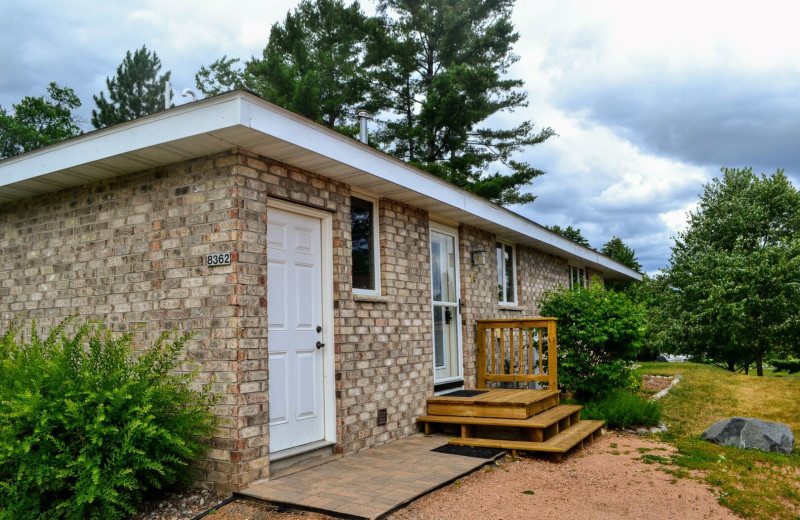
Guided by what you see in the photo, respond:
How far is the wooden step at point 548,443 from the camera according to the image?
5602 millimetres

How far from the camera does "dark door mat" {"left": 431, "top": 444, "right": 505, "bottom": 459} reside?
553 centimetres

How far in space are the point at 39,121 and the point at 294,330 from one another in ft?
91.1

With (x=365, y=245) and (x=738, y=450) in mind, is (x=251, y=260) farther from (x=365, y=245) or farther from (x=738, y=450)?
(x=738, y=450)

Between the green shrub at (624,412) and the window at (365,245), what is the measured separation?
11.6 feet

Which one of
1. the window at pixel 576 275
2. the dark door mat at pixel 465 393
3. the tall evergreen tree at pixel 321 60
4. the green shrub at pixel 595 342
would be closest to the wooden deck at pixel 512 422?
the dark door mat at pixel 465 393

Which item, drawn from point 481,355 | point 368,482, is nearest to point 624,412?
point 481,355

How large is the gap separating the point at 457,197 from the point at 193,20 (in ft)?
29.8

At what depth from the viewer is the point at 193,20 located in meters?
12.9

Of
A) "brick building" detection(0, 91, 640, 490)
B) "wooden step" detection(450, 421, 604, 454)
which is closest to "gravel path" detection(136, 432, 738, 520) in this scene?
"wooden step" detection(450, 421, 604, 454)

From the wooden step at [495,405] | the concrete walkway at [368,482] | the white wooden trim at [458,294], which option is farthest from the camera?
the white wooden trim at [458,294]

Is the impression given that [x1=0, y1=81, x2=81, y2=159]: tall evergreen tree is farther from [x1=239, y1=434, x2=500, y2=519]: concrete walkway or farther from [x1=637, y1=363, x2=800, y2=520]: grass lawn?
[x1=637, y1=363, x2=800, y2=520]: grass lawn

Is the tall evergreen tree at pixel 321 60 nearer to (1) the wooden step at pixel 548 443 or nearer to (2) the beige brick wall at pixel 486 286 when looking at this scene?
(2) the beige brick wall at pixel 486 286

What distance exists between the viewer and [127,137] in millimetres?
4547

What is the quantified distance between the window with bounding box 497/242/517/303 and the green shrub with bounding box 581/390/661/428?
2.31m
